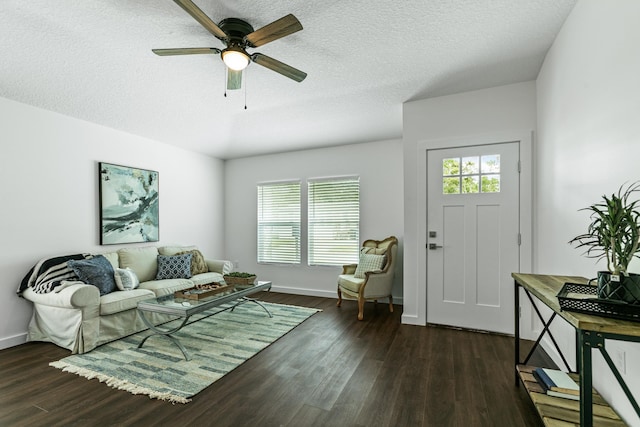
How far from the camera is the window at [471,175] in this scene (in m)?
3.19

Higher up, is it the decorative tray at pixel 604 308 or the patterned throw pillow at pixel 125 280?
the decorative tray at pixel 604 308

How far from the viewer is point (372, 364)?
2.55 metres

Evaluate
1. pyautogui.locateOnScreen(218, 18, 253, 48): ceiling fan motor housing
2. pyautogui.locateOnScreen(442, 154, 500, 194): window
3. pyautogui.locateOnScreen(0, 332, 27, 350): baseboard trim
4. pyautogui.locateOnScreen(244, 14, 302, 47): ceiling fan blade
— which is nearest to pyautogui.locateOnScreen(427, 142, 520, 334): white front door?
pyautogui.locateOnScreen(442, 154, 500, 194): window

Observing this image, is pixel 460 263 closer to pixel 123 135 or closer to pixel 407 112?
pixel 407 112

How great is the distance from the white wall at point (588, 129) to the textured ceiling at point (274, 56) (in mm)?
306

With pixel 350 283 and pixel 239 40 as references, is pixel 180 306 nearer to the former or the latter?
pixel 350 283

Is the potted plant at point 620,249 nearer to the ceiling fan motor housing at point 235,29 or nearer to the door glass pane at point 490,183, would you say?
the door glass pane at point 490,183

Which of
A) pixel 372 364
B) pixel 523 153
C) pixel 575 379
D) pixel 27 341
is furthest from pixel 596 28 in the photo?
pixel 27 341

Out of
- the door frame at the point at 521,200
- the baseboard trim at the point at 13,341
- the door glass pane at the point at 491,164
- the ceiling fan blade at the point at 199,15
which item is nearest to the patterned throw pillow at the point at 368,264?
the door frame at the point at 521,200

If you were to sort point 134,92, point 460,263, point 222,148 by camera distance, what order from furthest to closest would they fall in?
point 222,148 → point 460,263 → point 134,92

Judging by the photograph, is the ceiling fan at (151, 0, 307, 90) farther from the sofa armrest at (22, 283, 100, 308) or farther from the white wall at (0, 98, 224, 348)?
the white wall at (0, 98, 224, 348)

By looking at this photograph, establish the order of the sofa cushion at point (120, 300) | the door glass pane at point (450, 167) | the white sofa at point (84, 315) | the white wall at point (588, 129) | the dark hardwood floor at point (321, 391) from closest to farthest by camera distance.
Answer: the white wall at point (588, 129)
the dark hardwood floor at point (321, 391)
the white sofa at point (84, 315)
the sofa cushion at point (120, 300)
the door glass pane at point (450, 167)

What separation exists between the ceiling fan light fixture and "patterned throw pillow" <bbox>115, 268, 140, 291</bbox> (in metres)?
2.75

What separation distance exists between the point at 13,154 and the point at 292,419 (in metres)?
3.85
